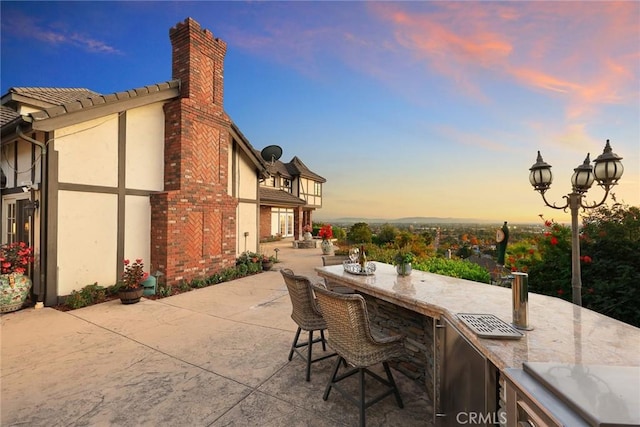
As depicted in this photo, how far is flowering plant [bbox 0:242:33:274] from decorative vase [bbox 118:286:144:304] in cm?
192

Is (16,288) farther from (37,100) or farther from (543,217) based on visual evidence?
(543,217)

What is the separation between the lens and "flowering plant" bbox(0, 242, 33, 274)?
5.32 meters

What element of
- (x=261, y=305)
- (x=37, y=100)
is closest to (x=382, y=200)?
(x=261, y=305)

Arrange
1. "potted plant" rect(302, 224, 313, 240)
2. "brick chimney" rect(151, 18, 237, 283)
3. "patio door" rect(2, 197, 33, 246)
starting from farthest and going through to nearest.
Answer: "potted plant" rect(302, 224, 313, 240) → "brick chimney" rect(151, 18, 237, 283) → "patio door" rect(2, 197, 33, 246)

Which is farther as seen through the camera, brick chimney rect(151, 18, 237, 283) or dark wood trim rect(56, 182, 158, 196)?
brick chimney rect(151, 18, 237, 283)

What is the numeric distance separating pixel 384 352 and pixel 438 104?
7.49 m

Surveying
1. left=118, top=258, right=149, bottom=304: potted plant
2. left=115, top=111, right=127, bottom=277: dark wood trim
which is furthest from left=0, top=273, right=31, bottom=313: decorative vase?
left=118, top=258, right=149, bottom=304: potted plant

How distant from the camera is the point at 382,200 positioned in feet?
65.3

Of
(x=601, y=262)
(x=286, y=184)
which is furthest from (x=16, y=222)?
(x=286, y=184)

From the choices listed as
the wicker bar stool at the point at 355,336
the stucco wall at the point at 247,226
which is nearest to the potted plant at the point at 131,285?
the stucco wall at the point at 247,226

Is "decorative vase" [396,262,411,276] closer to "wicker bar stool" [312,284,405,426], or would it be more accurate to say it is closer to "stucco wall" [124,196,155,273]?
"wicker bar stool" [312,284,405,426]

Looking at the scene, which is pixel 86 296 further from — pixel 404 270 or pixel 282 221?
pixel 282 221

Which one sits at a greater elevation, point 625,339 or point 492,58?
point 492,58

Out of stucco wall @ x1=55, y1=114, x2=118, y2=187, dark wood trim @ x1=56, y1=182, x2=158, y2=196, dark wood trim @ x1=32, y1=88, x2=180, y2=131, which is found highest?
dark wood trim @ x1=32, y1=88, x2=180, y2=131
